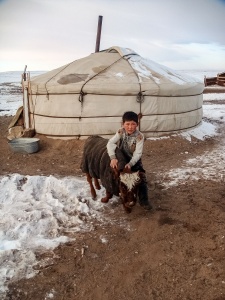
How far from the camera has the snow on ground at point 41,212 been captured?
9.75 feet

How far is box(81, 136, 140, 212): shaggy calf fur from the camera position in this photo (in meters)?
3.57

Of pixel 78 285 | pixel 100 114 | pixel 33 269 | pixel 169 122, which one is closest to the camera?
pixel 78 285

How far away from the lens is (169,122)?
7.68 meters

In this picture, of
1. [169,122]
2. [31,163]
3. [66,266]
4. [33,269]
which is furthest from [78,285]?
[169,122]

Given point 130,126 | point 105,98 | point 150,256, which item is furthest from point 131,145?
point 105,98

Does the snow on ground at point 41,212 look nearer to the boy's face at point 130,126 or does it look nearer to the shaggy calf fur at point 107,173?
the shaggy calf fur at point 107,173

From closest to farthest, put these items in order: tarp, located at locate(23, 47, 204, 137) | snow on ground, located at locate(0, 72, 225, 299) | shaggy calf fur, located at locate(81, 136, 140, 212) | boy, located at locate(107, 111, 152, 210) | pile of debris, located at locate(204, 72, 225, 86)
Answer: snow on ground, located at locate(0, 72, 225, 299), shaggy calf fur, located at locate(81, 136, 140, 212), boy, located at locate(107, 111, 152, 210), tarp, located at locate(23, 47, 204, 137), pile of debris, located at locate(204, 72, 225, 86)

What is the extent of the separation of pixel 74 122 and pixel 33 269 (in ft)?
15.7

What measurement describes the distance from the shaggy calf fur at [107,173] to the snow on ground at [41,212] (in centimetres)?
36

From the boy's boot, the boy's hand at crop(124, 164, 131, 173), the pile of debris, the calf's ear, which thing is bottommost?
the boy's boot

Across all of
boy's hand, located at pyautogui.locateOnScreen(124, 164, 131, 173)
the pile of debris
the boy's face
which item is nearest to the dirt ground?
boy's hand, located at pyautogui.locateOnScreen(124, 164, 131, 173)

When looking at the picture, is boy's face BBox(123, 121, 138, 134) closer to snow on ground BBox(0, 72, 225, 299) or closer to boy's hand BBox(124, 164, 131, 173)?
boy's hand BBox(124, 164, 131, 173)

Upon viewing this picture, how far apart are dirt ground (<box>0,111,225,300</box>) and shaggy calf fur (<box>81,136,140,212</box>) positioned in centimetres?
30

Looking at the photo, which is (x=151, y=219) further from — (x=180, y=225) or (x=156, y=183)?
(x=156, y=183)
